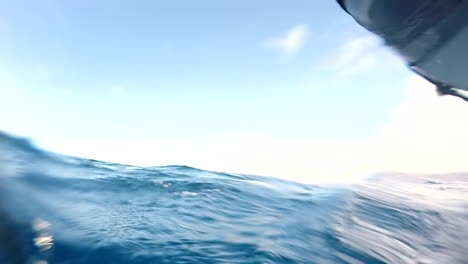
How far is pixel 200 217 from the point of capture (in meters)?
7.11

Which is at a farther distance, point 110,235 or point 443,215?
point 443,215

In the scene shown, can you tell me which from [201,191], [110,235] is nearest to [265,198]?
[201,191]

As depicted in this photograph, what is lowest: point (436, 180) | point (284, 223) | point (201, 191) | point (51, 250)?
point (51, 250)

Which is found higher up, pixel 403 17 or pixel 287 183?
pixel 403 17

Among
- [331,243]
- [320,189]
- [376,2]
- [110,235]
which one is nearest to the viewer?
[376,2]

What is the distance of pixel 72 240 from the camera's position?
545cm

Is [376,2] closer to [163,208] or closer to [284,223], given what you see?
[284,223]

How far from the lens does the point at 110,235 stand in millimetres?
5711

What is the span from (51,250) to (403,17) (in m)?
6.85

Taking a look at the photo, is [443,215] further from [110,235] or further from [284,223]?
[110,235]

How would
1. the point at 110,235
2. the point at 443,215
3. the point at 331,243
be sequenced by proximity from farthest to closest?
the point at 443,215 < the point at 331,243 < the point at 110,235

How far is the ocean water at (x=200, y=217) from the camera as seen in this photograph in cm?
539

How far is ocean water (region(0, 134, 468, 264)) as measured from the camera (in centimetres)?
539

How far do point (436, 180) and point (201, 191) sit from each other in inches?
Result: 467
